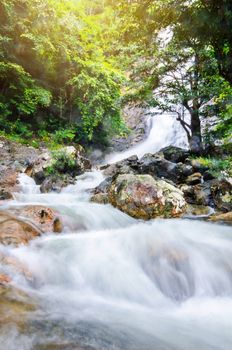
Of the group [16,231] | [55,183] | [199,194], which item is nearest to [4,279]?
[16,231]

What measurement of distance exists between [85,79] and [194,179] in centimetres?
699

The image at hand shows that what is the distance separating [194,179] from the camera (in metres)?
8.33

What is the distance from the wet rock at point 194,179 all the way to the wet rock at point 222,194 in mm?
574

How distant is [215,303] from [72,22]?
1275 cm

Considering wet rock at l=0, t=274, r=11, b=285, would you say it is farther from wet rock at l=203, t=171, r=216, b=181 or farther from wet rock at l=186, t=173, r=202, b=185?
wet rock at l=203, t=171, r=216, b=181

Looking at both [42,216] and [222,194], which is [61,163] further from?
[222,194]

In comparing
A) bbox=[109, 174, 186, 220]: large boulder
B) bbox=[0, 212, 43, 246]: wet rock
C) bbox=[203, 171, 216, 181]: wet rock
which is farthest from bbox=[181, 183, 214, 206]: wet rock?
bbox=[0, 212, 43, 246]: wet rock

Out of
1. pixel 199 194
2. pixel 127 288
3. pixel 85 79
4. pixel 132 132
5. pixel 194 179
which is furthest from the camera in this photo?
pixel 132 132

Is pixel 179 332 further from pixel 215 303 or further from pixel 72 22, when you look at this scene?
pixel 72 22

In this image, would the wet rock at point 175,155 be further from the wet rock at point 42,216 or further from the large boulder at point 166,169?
the wet rock at point 42,216

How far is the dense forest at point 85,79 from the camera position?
9477 millimetres

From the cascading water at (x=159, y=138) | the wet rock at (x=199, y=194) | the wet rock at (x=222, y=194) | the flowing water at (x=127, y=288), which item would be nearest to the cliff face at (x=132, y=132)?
the cascading water at (x=159, y=138)

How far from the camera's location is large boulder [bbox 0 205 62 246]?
4008 millimetres

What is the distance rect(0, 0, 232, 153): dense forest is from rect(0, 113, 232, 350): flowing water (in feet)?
13.2
